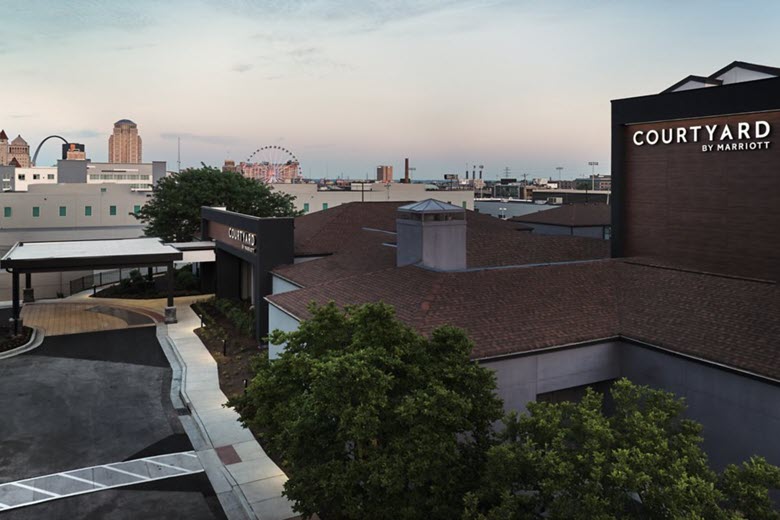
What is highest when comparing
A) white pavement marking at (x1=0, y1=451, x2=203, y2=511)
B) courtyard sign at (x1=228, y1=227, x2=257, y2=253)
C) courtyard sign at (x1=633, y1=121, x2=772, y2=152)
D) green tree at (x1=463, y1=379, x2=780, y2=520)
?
courtyard sign at (x1=633, y1=121, x2=772, y2=152)

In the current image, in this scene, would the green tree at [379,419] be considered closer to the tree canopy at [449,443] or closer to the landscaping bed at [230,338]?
the tree canopy at [449,443]

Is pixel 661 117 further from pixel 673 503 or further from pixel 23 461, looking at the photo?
pixel 23 461

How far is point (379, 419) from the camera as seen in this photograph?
13.1 metres

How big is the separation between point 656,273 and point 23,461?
2602 centimetres

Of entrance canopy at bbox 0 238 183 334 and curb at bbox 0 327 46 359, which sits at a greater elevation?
entrance canopy at bbox 0 238 183 334

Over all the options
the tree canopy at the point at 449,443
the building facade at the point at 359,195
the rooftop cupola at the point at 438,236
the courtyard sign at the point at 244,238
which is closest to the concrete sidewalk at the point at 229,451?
the tree canopy at the point at 449,443

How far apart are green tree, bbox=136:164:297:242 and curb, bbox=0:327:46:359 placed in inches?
729

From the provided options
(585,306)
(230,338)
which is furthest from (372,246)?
(585,306)

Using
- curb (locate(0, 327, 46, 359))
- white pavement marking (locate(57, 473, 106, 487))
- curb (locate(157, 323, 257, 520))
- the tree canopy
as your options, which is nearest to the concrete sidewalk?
curb (locate(157, 323, 257, 520))

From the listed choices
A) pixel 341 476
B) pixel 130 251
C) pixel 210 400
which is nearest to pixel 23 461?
pixel 210 400

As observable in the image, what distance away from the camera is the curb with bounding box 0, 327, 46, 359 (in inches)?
1349

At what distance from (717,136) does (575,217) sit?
34.8m

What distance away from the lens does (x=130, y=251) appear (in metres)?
43.6

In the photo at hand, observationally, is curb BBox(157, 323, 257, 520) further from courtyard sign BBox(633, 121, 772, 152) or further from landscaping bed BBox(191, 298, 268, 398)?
courtyard sign BBox(633, 121, 772, 152)
